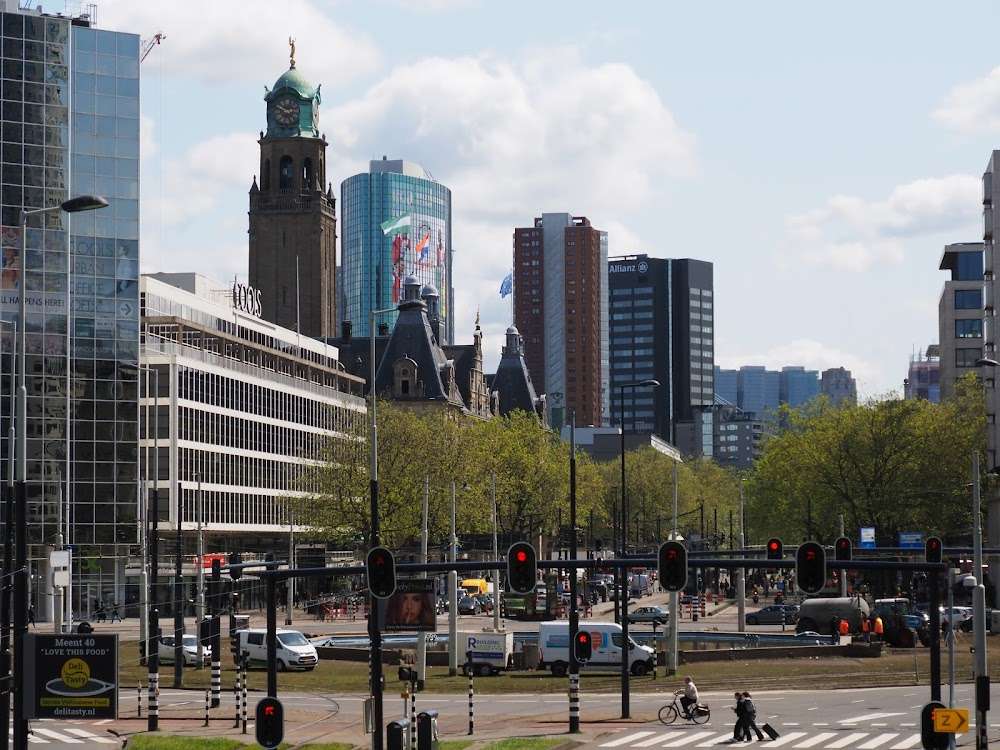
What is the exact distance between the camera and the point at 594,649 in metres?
68.7

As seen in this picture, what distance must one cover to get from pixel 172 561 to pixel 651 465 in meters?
94.5

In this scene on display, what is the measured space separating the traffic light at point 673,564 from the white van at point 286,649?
112 feet

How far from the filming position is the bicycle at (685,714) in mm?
50406

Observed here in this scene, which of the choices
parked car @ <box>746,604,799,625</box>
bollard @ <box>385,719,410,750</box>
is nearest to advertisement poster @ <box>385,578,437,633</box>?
bollard @ <box>385,719,410,750</box>

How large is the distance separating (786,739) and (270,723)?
15.9m

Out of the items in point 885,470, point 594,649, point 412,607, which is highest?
point 885,470

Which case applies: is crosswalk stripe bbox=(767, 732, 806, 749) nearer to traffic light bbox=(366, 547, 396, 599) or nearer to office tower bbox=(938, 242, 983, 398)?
traffic light bbox=(366, 547, 396, 599)

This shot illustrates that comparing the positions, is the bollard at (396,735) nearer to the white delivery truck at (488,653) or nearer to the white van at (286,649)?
the white delivery truck at (488,653)

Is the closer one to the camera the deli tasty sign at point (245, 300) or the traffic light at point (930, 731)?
the traffic light at point (930, 731)

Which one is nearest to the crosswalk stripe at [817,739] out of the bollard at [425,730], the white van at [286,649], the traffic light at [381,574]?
the bollard at [425,730]

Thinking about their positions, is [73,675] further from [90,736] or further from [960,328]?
[960,328]

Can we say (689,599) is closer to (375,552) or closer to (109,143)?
(109,143)

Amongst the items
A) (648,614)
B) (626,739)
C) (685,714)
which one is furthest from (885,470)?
(626,739)

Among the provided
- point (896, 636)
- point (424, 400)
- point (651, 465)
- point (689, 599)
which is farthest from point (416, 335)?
point (896, 636)
